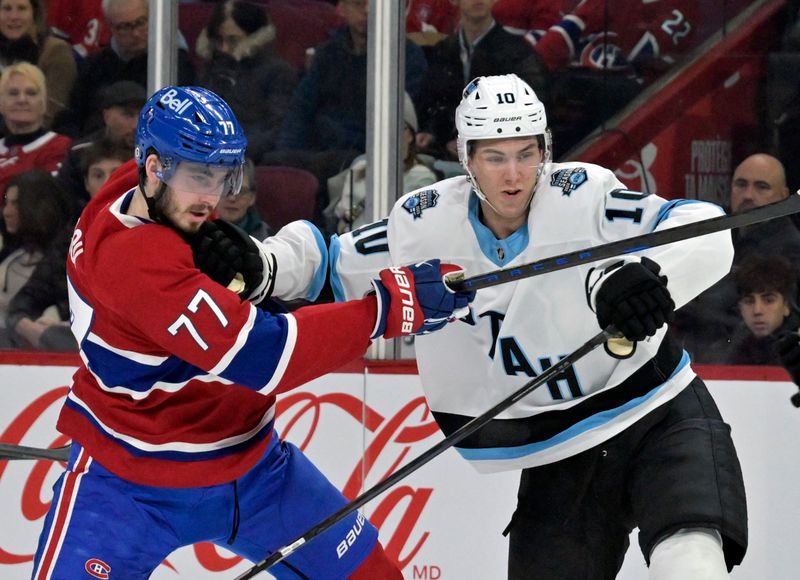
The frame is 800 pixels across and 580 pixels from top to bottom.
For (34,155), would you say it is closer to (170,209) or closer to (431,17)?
(431,17)

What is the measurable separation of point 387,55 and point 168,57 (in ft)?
2.29

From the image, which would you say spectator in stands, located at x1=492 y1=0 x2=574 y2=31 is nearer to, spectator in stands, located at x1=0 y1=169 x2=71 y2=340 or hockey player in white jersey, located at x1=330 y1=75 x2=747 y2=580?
hockey player in white jersey, located at x1=330 y1=75 x2=747 y2=580

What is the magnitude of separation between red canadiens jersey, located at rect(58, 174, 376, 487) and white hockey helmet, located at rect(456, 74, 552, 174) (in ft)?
1.50

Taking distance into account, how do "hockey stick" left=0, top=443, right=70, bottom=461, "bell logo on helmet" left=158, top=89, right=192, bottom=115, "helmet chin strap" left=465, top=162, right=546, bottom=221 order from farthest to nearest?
"hockey stick" left=0, top=443, right=70, bottom=461, "helmet chin strap" left=465, top=162, right=546, bottom=221, "bell logo on helmet" left=158, top=89, right=192, bottom=115

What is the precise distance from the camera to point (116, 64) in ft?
14.2

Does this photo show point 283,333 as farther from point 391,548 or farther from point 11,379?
point 11,379

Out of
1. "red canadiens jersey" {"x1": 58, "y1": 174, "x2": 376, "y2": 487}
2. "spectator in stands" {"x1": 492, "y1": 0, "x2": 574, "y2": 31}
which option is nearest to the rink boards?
"spectator in stands" {"x1": 492, "y1": 0, "x2": 574, "y2": 31}

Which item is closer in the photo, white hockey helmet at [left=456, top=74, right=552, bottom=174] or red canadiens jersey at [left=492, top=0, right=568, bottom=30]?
white hockey helmet at [left=456, top=74, right=552, bottom=174]

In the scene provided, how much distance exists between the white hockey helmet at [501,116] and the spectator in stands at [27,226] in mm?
1879

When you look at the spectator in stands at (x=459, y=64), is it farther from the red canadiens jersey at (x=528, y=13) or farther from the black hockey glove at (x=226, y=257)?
the black hockey glove at (x=226, y=257)

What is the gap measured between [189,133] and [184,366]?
46 centimetres

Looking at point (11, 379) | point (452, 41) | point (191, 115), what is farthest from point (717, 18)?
point (11, 379)

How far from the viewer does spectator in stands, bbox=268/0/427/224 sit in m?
4.19

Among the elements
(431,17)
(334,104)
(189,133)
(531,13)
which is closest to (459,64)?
(431,17)
